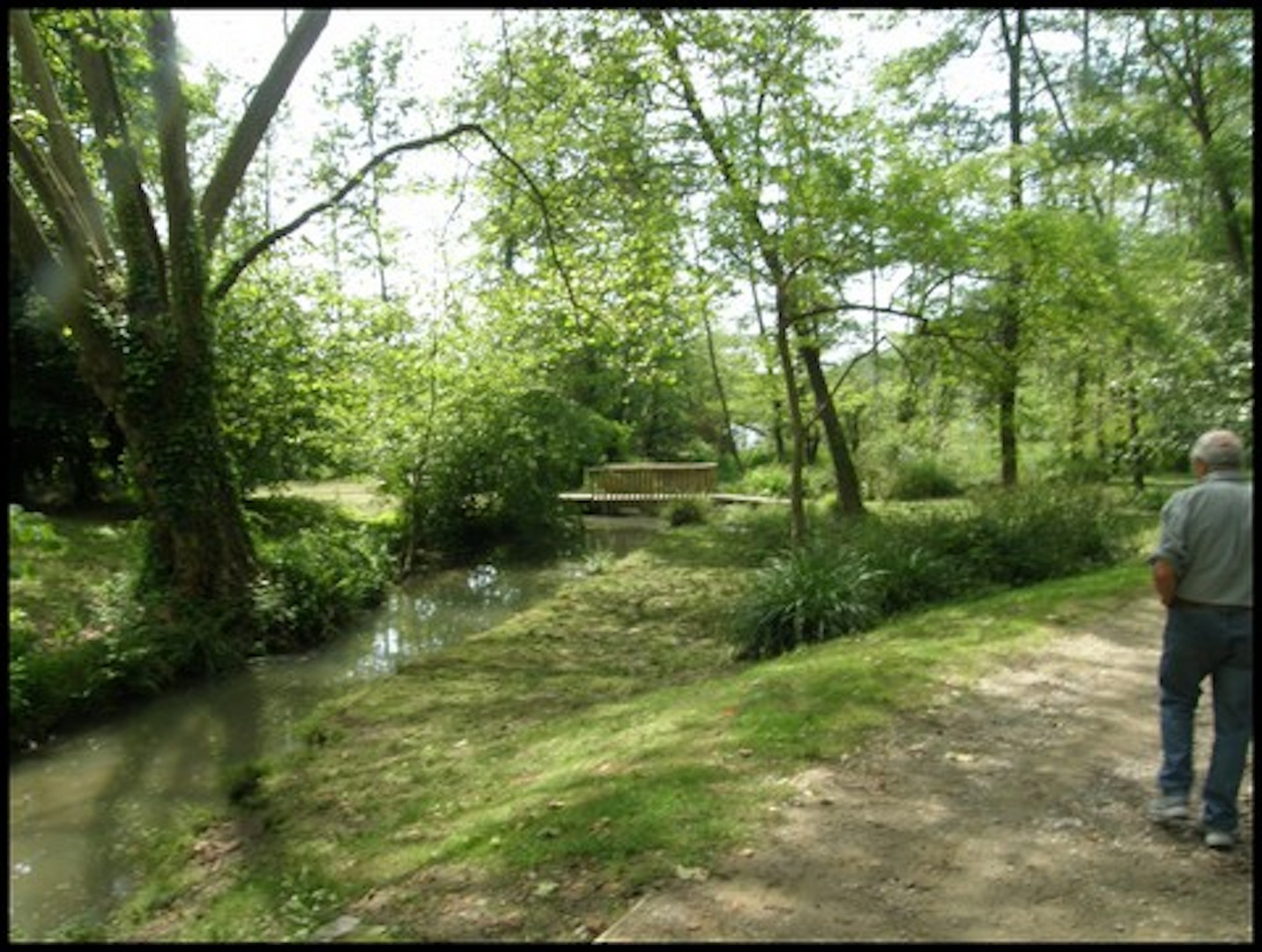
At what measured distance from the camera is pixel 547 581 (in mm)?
17016

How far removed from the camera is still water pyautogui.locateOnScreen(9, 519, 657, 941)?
19.9 ft

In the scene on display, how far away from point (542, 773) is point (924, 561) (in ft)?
23.1

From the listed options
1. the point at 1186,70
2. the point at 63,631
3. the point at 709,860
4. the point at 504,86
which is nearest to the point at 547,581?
the point at 504,86

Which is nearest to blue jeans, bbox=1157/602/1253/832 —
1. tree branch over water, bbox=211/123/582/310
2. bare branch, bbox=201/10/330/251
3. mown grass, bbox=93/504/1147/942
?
mown grass, bbox=93/504/1147/942

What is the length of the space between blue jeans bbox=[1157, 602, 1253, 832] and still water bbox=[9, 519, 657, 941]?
566cm

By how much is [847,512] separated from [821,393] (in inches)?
92.4

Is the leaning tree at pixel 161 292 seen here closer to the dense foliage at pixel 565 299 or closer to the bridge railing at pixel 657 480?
the dense foliage at pixel 565 299

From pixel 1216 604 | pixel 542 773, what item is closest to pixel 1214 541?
pixel 1216 604

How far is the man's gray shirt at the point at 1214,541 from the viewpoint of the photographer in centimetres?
443

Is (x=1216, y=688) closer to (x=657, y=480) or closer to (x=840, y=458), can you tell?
(x=840, y=458)

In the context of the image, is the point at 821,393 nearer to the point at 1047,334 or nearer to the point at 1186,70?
the point at 1047,334

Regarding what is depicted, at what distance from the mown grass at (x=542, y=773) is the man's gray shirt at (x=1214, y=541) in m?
2.29

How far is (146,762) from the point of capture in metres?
8.44

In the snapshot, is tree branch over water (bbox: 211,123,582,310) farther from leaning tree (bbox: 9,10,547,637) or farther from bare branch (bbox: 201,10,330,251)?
bare branch (bbox: 201,10,330,251)
